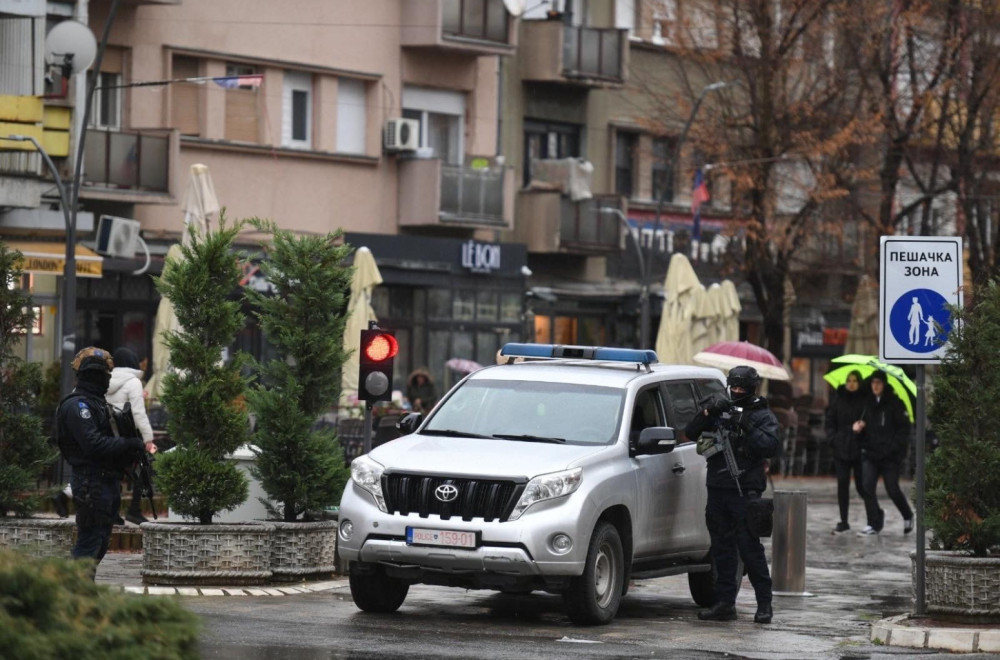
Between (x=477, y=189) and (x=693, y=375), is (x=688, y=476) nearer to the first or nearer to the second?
(x=693, y=375)

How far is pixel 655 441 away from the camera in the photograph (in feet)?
47.0

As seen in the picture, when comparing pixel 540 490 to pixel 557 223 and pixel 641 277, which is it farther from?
pixel 641 277

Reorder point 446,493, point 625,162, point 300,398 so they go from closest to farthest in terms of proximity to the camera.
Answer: point 446,493, point 300,398, point 625,162

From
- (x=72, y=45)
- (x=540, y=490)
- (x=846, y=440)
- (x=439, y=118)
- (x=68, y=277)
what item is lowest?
(x=846, y=440)

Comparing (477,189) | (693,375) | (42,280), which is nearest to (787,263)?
(477,189)

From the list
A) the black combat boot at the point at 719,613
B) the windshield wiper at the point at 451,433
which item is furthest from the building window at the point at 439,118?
the black combat boot at the point at 719,613

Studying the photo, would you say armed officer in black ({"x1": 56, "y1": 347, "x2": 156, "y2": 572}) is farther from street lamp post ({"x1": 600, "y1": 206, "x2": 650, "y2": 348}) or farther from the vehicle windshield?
street lamp post ({"x1": 600, "y1": 206, "x2": 650, "y2": 348})

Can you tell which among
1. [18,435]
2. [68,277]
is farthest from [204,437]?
[68,277]

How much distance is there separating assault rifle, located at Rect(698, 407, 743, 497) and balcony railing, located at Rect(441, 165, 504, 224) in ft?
86.7

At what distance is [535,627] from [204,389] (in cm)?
323

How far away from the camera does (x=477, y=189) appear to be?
41531 millimetres

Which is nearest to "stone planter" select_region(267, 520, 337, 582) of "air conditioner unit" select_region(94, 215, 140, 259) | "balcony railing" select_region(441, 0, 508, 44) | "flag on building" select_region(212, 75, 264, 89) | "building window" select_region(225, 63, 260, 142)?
"flag on building" select_region(212, 75, 264, 89)

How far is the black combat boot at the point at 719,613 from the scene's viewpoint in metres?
14.7

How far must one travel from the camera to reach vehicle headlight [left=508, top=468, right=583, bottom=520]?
43.9 ft
